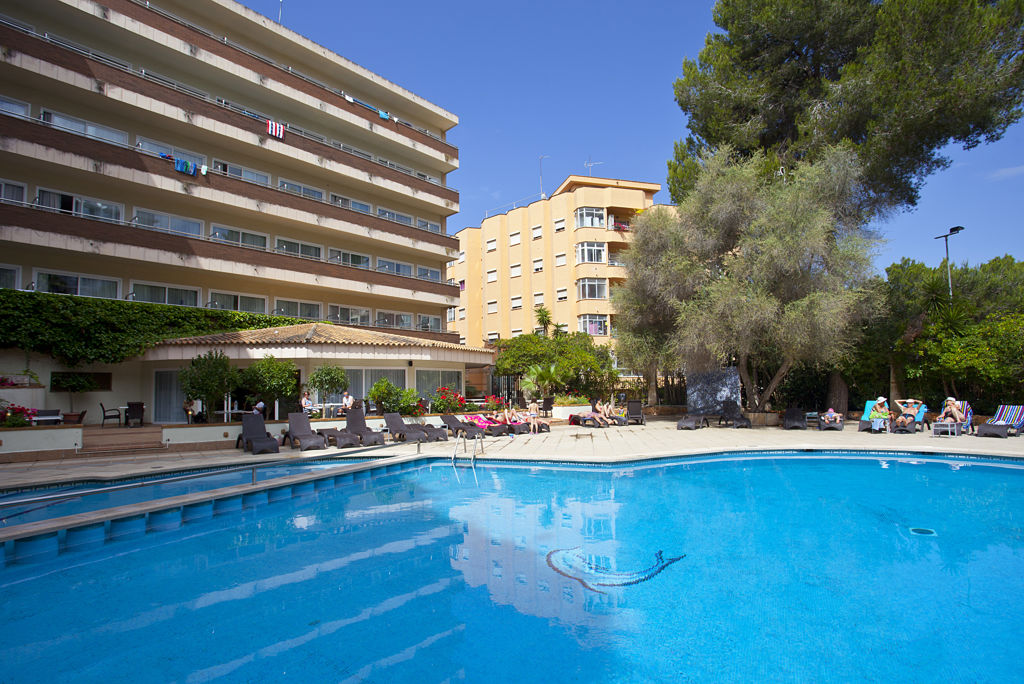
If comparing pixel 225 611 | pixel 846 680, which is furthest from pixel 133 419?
pixel 846 680

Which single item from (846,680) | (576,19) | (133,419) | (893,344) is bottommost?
(846,680)

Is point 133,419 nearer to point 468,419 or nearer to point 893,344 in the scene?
point 468,419

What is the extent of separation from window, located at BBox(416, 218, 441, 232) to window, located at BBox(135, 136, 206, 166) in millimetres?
13263

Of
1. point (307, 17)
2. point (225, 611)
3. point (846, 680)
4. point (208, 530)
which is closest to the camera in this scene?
point (846, 680)

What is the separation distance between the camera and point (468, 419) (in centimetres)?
1956

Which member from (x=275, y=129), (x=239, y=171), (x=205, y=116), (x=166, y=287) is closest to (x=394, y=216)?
(x=275, y=129)

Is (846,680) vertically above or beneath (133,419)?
beneath

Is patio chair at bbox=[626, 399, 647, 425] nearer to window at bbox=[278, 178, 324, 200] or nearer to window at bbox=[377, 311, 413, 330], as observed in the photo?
window at bbox=[377, 311, 413, 330]

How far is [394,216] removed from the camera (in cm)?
3431

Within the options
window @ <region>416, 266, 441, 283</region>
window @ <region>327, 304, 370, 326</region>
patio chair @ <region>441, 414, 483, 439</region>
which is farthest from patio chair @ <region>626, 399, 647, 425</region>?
window @ <region>416, 266, 441, 283</region>

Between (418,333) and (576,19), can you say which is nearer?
(576,19)

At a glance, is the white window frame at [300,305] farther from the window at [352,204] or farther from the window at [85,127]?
the window at [85,127]

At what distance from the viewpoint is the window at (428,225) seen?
117 feet

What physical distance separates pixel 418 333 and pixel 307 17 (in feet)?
61.5
